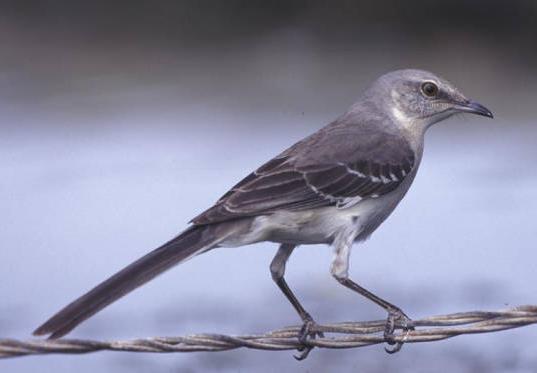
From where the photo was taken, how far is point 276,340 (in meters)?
5.56

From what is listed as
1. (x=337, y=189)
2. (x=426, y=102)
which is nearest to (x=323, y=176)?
(x=337, y=189)

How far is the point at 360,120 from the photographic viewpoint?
25.5 feet

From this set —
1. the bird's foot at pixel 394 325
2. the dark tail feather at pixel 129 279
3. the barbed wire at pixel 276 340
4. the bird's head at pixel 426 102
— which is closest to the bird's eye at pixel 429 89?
the bird's head at pixel 426 102

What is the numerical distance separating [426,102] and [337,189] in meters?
1.05

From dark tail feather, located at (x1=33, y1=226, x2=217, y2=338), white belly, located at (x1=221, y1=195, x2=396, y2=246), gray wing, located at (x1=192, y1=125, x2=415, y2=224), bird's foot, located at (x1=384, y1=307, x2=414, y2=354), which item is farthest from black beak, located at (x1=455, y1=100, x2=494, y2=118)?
dark tail feather, located at (x1=33, y1=226, x2=217, y2=338)

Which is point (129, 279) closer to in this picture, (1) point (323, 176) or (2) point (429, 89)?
(1) point (323, 176)

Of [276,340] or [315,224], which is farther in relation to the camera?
[315,224]

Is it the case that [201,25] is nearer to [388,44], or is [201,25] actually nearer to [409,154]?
[388,44]

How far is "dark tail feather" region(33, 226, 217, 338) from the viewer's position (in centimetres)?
541

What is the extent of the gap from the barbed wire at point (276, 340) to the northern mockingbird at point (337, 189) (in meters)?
0.57

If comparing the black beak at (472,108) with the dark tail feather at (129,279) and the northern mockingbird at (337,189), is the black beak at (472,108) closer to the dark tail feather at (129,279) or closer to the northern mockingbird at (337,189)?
the northern mockingbird at (337,189)

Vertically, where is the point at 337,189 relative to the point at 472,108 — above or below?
below

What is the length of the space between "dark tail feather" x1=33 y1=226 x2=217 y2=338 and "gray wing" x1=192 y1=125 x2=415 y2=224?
15 centimetres

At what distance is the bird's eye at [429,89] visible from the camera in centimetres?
780
